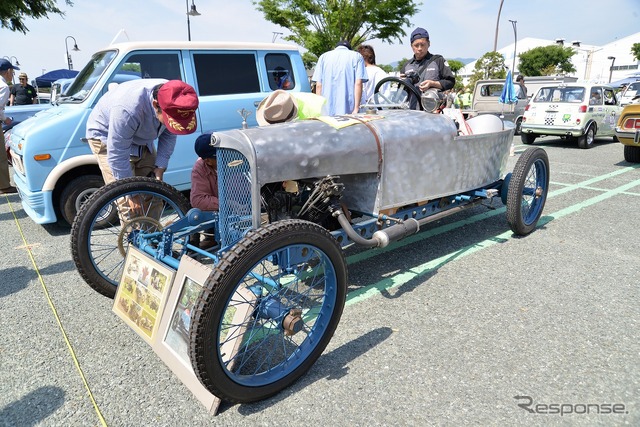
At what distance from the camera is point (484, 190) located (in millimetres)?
3918

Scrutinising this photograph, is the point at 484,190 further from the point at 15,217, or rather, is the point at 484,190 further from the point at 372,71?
the point at 15,217

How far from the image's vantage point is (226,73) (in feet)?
17.2

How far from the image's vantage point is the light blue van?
4.30m

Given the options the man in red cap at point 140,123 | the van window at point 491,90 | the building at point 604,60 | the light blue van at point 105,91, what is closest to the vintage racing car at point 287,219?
the man in red cap at point 140,123

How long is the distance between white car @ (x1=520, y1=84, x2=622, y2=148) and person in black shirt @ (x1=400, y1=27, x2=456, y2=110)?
769 centimetres

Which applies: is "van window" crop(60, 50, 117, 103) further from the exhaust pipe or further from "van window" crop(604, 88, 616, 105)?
"van window" crop(604, 88, 616, 105)

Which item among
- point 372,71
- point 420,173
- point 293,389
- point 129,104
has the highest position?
point 372,71

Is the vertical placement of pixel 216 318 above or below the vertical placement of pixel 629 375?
above

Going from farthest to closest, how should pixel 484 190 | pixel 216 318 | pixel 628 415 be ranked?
1. pixel 484 190
2. pixel 628 415
3. pixel 216 318

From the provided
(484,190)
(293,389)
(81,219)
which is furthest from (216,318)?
(484,190)

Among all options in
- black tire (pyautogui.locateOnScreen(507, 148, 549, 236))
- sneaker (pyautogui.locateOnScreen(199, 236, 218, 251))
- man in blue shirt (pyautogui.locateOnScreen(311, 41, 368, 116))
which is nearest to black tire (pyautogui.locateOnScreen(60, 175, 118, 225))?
sneaker (pyautogui.locateOnScreen(199, 236, 218, 251))

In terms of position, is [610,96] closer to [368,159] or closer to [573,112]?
[573,112]

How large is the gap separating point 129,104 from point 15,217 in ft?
10.9

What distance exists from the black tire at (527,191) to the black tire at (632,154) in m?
4.98
